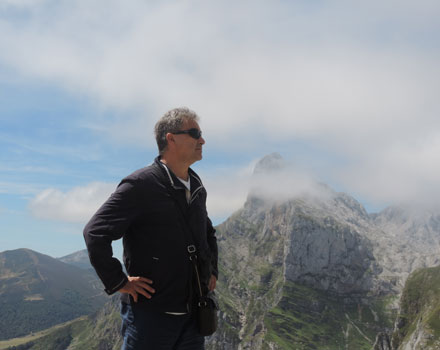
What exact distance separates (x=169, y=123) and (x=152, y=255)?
265cm

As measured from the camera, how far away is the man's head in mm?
7230

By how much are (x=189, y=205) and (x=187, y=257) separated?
1024 millimetres

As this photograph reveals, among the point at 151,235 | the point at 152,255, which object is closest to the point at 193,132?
the point at 151,235

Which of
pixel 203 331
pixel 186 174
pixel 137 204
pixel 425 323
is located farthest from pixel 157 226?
pixel 425 323

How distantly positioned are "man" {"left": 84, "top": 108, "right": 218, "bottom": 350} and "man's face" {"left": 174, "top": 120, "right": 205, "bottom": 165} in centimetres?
50

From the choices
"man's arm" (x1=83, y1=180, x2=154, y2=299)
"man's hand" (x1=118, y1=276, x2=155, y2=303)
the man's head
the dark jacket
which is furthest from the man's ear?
"man's hand" (x1=118, y1=276, x2=155, y2=303)

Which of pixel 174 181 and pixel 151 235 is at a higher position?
pixel 174 181

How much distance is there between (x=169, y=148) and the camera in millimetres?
7301

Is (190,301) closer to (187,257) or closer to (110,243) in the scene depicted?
(187,257)

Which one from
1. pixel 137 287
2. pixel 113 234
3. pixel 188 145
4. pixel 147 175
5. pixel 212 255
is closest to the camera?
pixel 113 234

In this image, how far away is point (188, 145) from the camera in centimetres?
732

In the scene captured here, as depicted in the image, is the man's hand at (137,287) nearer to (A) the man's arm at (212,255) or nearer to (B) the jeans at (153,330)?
(B) the jeans at (153,330)

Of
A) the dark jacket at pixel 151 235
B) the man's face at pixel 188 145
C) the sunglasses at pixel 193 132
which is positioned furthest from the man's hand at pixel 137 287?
the sunglasses at pixel 193 132

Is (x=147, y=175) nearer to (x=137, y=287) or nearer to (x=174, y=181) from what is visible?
(x=174, y=181)
